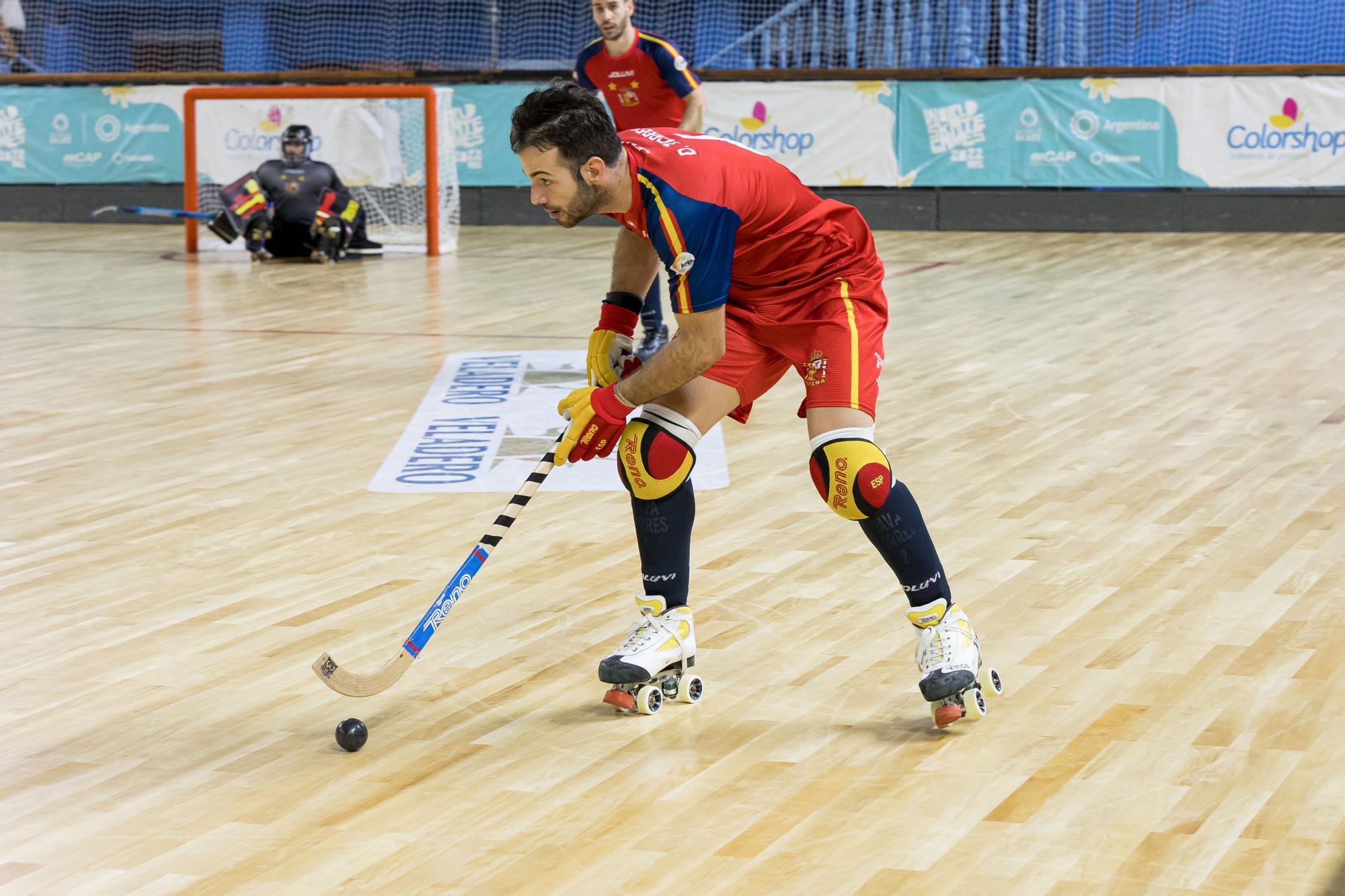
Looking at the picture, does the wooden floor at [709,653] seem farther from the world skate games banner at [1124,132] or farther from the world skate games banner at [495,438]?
the world skate games banner at [1124,132]

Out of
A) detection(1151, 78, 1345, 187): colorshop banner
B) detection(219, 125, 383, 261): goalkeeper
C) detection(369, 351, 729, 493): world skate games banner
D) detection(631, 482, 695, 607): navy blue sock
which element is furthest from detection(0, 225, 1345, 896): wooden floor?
detection(1151, 78, 1345, 187): colorshop banner

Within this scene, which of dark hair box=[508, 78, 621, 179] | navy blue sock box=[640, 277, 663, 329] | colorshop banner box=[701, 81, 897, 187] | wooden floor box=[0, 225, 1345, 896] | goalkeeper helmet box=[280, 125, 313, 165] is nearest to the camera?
wooden floor box=[0, 225, 1345, 896]

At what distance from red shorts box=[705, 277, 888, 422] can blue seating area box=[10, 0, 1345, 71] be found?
39.6 ft

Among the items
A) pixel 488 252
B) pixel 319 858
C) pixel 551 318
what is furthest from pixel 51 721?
pixel 488 252

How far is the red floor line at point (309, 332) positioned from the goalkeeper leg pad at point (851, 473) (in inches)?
208

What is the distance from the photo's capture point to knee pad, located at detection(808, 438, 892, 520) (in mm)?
3014

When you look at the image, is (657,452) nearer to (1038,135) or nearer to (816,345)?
(816,345)

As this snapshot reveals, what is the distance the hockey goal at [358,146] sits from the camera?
505 inches

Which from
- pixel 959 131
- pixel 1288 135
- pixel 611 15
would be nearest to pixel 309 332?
pixel 611 15

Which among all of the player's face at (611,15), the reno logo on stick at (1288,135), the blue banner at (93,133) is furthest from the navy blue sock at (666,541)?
the blue banner at (93,133)

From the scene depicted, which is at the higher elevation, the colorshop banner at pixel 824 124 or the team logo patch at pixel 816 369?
the colorshop banner at pixel 824 124

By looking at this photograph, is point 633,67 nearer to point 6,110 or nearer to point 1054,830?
point 1054,830

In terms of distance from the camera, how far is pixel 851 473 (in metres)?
3.01

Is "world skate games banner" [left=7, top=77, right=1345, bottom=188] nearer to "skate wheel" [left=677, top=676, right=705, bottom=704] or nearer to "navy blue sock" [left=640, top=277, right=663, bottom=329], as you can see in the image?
"navy blue sock" [left=640, top=277, right=663, bottom=329]
